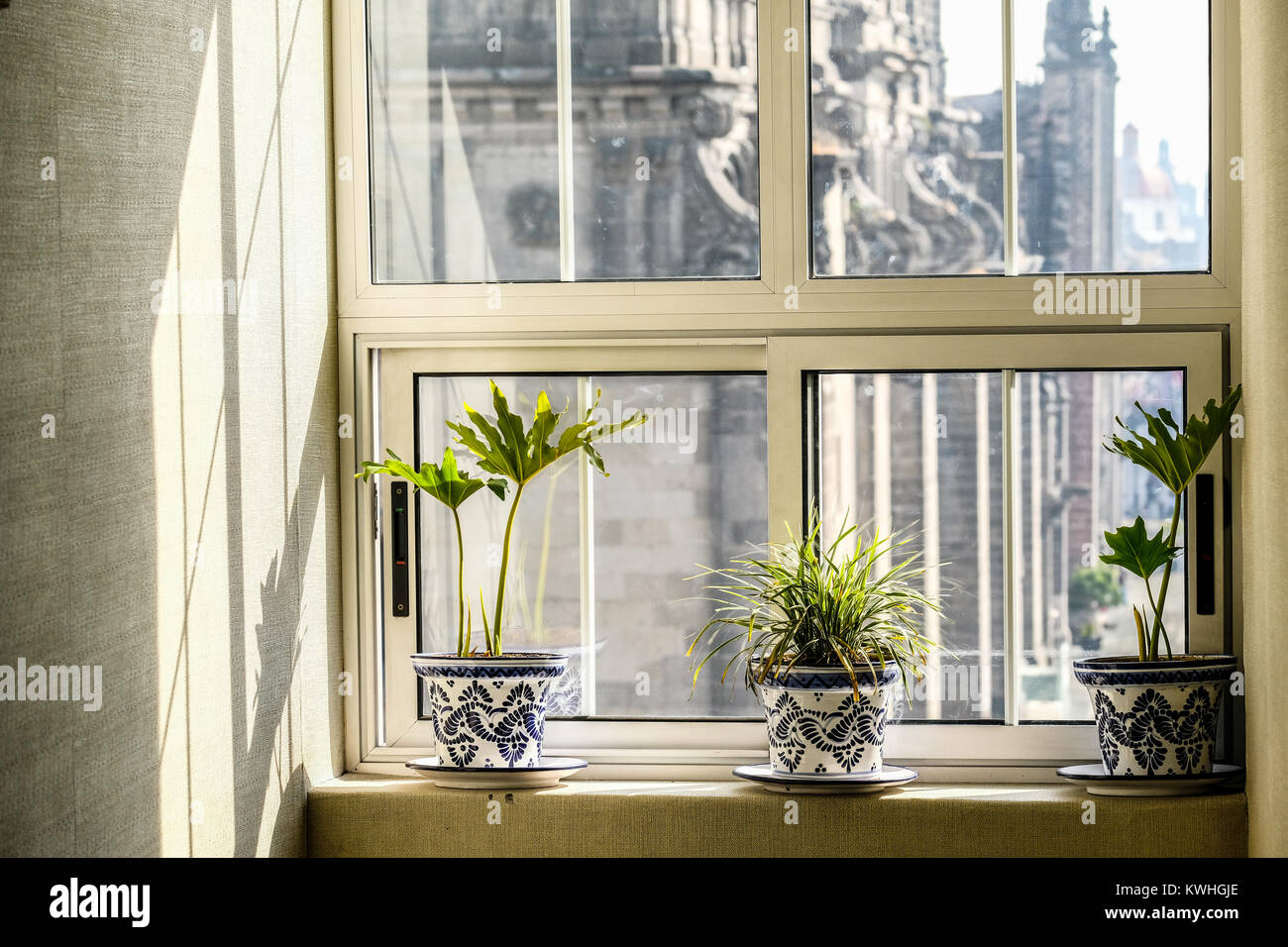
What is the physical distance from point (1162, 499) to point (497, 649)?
1.44m

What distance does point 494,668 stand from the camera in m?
2.68

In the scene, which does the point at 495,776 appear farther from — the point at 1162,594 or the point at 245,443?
the point at 1162,594

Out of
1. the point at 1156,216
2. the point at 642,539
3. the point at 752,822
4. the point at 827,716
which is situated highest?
the point at 1156,216

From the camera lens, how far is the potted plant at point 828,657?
2.58 m

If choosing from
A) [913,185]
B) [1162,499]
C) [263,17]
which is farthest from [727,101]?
[1162,499]

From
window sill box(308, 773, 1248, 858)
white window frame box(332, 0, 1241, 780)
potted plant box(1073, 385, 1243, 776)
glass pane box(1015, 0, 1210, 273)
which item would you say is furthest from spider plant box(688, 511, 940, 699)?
glass pane box(1015, 0, 1210, 273)

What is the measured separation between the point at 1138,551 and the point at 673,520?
97 cm

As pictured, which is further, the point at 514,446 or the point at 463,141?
the point at 463,141

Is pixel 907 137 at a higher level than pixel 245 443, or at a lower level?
higher

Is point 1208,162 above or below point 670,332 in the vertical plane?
above

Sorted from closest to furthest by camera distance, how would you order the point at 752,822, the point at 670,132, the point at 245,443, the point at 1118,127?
the point at 245,443 → the point at 752,822 → the point at 1118,127 → the point at 670,132

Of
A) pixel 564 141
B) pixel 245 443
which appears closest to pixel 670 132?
pixel 564 141
